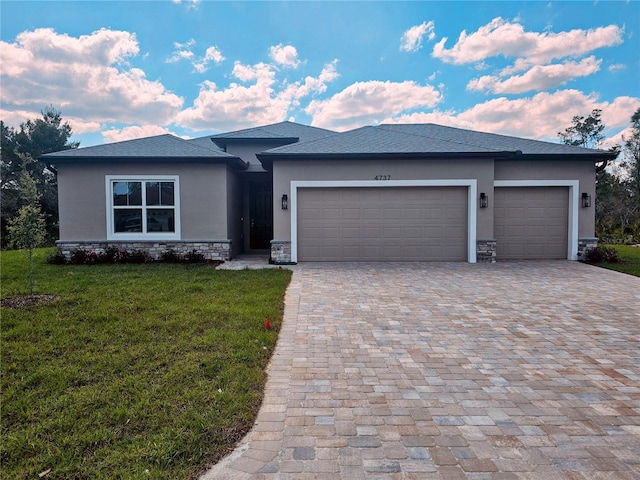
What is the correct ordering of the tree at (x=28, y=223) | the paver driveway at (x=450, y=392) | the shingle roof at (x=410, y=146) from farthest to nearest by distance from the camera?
the shingle roof at (x=410, y=146) → the tree at (x=28, y=223) → the paver driveway at (x=450, y=392)

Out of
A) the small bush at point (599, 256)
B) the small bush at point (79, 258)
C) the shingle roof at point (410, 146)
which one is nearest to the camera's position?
the shingle roof at point (410, 146)

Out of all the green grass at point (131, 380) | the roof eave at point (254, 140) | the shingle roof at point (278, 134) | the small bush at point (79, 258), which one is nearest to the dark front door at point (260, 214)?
the roof eave at point (254, 140)

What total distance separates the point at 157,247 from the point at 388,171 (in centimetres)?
737

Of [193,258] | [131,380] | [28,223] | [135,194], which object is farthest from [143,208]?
[131,380]

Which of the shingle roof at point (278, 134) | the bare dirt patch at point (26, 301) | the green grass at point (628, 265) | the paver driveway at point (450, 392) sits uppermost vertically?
the shingle roof at point (278, 134)

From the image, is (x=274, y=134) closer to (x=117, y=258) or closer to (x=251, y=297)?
(x=117, y=258)

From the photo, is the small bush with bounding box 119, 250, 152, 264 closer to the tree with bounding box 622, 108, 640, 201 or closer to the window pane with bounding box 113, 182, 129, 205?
the window pane with bounding box 113, 182, 129, 205

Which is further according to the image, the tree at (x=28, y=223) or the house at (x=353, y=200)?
the house at (x=353, y=200)

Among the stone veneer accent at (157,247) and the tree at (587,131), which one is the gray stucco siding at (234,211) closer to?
the stone veneer accent at (157,247)

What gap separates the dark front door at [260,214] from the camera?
45.2ft

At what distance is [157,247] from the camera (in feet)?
36.4

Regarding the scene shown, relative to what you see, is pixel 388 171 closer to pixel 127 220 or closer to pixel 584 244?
pixel 584 244

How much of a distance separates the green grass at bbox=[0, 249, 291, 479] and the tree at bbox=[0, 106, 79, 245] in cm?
2030

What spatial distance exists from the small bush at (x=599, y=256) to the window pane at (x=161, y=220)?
12.8 meters
